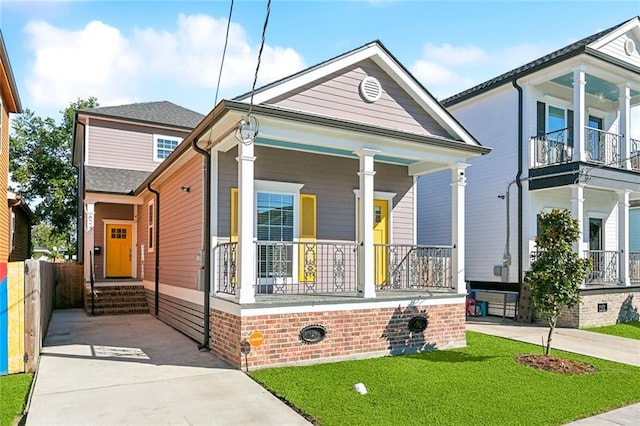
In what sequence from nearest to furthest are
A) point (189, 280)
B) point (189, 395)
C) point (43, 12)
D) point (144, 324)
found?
point (189, 395) < point (43, 12) < point (189, 280) < point (144, 324)

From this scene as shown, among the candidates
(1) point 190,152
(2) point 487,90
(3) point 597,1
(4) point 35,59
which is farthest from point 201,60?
(2) point 487,90

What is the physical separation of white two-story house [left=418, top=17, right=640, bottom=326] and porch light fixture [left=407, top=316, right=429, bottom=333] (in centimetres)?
524

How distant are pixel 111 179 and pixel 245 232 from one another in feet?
34.3

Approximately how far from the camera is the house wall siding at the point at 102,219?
15.8m

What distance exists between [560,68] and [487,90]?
2.12 m

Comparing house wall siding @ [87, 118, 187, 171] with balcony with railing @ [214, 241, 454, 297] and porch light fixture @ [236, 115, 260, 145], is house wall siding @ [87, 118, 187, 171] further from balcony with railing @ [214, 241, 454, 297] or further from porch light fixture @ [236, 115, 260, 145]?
porch light fixture @ [236, 115, 260, 145]

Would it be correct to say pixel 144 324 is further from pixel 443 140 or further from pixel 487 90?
pixel 487 90

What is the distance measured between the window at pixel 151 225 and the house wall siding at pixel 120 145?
12.5ft

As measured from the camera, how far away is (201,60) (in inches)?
285

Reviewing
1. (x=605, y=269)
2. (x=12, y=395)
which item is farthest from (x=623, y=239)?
(x=12, y=395)

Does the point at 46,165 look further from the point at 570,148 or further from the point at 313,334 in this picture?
the point at 570,148

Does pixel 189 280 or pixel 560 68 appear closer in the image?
pixel 189 280

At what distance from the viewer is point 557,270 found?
7336 mm

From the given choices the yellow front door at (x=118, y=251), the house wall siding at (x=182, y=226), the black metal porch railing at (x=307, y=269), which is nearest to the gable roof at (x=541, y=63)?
the black metal porch railing at (x=307, y=269)
